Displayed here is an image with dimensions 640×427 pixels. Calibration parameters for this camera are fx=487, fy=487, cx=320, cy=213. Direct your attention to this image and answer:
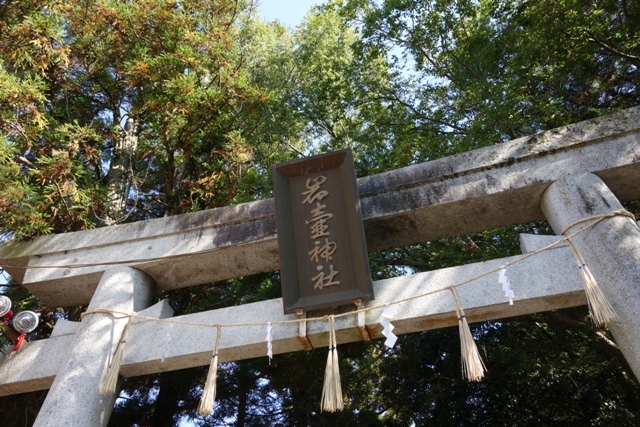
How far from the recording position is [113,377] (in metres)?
3.57

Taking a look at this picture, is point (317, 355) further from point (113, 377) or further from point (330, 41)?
point (330, 41)

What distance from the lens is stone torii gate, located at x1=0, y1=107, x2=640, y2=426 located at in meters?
3.36

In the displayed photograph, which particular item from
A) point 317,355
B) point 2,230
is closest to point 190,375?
point 317,355

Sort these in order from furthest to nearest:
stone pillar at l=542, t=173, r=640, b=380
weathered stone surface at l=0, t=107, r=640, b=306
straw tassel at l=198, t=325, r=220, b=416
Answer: weathered stone surface at l=0, t=107, r=640, b=306, straw tassel at l=198, t=325, r=220, b=416, stone pillar at l=542, t=173, r=640, b=380

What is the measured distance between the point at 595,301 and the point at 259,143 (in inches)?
245

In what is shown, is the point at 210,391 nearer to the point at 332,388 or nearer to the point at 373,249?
the point at 332,388

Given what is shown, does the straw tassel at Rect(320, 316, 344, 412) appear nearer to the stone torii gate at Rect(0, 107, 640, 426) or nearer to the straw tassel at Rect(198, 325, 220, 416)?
the stone torii gate at Rect(0, 107, 640, 426)

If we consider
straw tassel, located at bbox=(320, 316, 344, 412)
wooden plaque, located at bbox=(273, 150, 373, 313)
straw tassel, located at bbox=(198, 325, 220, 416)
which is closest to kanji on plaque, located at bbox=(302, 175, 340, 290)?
wooden plaque, located at bbox=(273, 150, 373, 313)

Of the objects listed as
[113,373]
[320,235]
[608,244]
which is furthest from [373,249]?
[113,373]

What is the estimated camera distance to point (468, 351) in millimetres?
3070

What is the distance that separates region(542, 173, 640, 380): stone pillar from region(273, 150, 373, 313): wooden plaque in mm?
1508

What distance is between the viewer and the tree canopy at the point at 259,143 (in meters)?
5.93

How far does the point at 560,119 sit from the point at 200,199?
4973mm

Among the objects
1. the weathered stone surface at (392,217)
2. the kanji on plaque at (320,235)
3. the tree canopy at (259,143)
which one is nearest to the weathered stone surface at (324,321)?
the kanji on plaque at (320,235)
